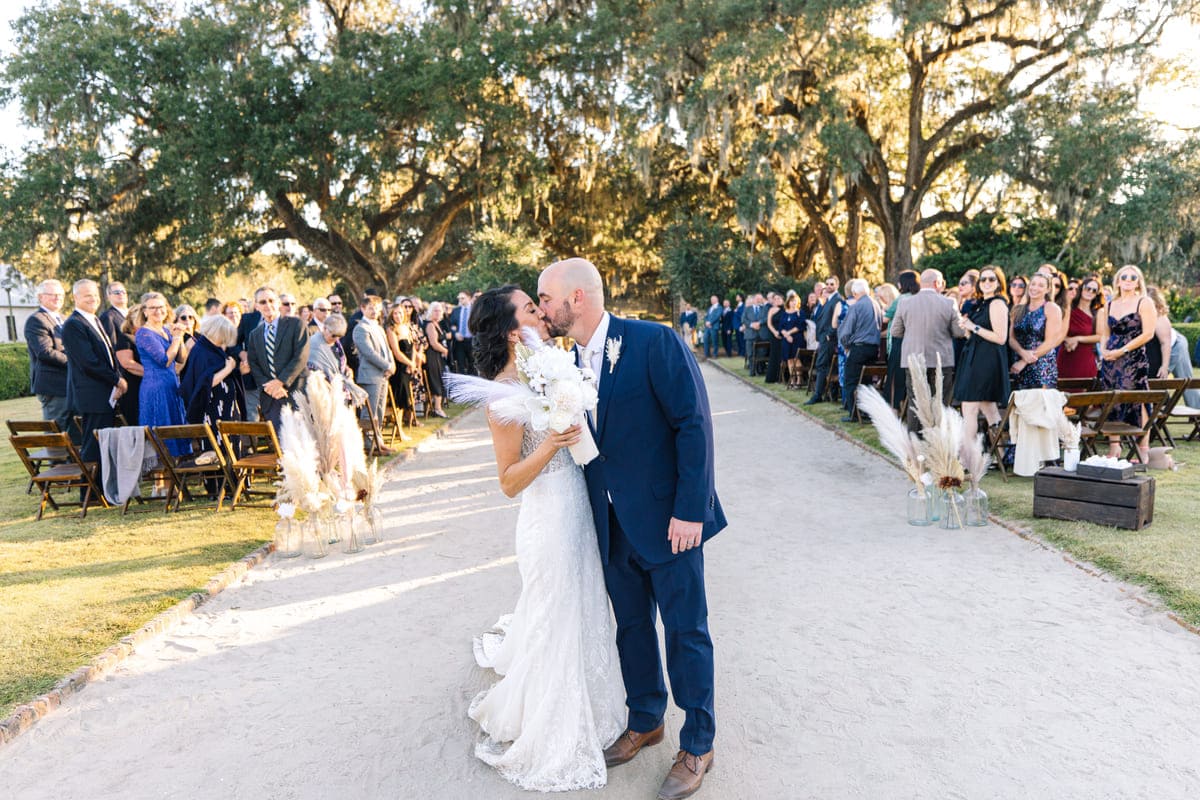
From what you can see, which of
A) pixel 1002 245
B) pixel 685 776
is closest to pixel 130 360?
pixel 685 776

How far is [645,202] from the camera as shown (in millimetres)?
30234

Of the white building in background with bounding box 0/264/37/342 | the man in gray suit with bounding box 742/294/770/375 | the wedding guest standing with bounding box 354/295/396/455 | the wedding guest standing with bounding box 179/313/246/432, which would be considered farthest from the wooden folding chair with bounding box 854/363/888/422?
the white building in background with bounding box 0/264/37/342

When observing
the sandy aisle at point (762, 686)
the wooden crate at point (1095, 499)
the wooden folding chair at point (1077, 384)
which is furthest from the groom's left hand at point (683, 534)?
the wooden folding chair at point (1077, 384)

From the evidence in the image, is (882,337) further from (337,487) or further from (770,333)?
(337,487)

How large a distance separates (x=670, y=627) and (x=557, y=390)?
40.8 inches

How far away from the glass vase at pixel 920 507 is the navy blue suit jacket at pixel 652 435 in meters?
4.30

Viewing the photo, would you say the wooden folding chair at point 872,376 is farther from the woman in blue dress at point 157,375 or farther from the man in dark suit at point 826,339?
the woman in blue dress at point 157,375

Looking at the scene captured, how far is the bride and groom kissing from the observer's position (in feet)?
9.78

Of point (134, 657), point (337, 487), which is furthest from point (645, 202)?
point (134, 657)

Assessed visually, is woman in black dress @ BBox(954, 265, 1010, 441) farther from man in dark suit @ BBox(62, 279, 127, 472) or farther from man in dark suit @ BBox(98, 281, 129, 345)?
man in dark suit @ BBox(98, 281, 129, 345)

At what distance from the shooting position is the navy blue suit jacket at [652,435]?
2957mm

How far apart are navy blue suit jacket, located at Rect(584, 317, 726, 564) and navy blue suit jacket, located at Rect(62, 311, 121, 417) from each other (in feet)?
23.0

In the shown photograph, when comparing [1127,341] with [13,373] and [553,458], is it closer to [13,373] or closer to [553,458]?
[553,458]

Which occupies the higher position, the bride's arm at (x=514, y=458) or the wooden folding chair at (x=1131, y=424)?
the bride's arm at (x=514, y=458)
